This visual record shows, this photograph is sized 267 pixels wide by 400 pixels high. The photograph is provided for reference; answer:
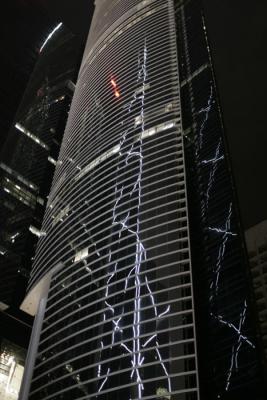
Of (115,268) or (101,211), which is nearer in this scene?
(115,268)

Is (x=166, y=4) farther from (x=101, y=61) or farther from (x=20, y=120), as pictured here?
(x=20, y=120)

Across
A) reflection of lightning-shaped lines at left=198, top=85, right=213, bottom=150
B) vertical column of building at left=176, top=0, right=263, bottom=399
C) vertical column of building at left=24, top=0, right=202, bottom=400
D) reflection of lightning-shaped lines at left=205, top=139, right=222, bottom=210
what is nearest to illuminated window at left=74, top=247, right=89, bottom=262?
vertical column of building at left=24, top=0, right=202, bottom=400

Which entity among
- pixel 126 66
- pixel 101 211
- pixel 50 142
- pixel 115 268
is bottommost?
pixel 115 268

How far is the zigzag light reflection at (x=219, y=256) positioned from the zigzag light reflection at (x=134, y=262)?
215cm

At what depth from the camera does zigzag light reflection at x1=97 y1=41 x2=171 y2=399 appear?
20.4 m

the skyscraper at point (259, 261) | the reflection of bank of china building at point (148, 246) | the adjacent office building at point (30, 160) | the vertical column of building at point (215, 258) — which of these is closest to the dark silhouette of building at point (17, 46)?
the adjacent office building at point (30, 160)

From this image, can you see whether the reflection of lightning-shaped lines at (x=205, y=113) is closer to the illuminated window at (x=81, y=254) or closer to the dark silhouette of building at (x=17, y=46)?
the illuminated window at (x=81, y=254)

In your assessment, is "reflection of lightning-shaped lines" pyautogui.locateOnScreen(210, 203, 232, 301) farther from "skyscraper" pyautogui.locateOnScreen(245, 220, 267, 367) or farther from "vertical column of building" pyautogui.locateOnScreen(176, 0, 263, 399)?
"skyscraper" pyautogui.locateOnScreen(245, 220, 267, 367)

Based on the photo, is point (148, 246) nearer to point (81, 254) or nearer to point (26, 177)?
point (81, 254)

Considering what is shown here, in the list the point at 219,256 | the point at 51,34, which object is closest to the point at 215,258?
the point at 219,256

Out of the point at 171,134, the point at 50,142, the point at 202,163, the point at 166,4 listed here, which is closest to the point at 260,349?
the point at 202,163

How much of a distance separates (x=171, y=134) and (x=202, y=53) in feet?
29.8

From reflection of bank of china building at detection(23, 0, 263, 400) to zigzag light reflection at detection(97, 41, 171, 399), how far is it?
7cm

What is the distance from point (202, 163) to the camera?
26188 millimetres
